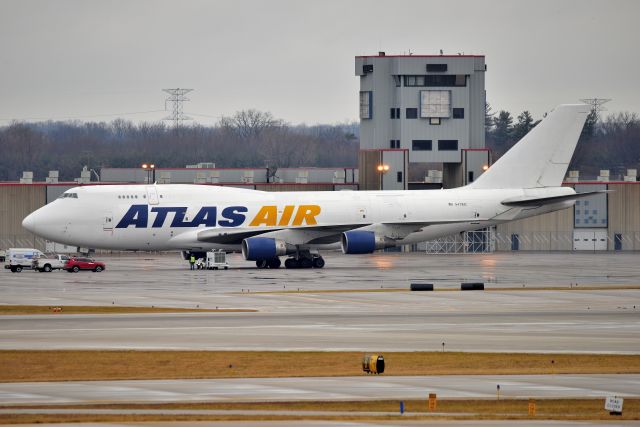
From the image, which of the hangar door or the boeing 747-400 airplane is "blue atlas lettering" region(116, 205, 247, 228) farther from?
the hangar door

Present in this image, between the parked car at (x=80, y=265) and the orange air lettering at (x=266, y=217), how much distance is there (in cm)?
1038

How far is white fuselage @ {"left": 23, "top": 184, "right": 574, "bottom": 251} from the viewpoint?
73.6 m

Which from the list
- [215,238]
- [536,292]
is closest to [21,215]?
[215,238]

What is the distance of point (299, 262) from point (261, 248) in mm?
4149

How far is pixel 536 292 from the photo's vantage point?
56.4 meters

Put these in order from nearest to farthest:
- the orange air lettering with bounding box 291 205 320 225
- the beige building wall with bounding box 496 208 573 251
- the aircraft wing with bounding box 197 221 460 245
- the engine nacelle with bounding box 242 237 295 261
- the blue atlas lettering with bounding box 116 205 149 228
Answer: the engine nacelle with bounding box 242 237 295 261
the blue atlas lettering with bounding box 116 205 149 228
the aircraft wing with bounding box 197 221 460 245
the orange air lettering with bounding box 291 205 320 225
the beige building wall with bounding box 496 208 573 251

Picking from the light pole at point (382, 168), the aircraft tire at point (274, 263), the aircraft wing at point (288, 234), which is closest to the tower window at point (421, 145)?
the light pole at point (382, 168)

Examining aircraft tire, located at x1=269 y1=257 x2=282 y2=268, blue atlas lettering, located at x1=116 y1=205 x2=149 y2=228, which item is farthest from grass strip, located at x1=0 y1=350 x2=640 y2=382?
aircraft tire, located at x1=269 y1=257 x2=282 y2=268

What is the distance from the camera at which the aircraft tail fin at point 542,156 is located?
3196 inches

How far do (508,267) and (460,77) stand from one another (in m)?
29.1

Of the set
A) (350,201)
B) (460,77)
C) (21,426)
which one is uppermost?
(460,77)

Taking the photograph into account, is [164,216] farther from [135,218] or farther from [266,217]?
[266,217]

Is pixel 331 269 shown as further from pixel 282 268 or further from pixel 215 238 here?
pixel 215 238

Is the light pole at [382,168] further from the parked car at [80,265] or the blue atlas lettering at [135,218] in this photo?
the parked car at [80,265]
